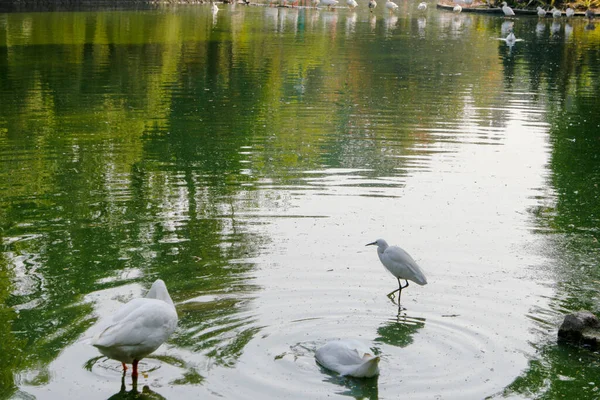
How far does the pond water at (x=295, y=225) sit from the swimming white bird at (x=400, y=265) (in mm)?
270

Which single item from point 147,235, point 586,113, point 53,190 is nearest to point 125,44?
point 586,113

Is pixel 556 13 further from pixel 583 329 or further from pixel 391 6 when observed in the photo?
pixel 583 329

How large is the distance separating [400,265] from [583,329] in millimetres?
1935

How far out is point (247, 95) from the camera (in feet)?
71.4

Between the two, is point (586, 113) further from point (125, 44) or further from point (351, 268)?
point (125, 44)

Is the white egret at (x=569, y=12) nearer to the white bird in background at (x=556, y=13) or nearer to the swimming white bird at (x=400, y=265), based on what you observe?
the white bird in background at (x=556, y=13)

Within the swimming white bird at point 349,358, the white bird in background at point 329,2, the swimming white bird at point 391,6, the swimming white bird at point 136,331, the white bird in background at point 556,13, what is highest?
the white bird in background at point 329,2

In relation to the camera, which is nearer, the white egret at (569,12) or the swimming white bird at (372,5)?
the white egret at (569,12)

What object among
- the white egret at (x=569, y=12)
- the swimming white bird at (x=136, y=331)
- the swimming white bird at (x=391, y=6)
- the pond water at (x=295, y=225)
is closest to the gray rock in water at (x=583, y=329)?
the pond water at (x=295, y=225)

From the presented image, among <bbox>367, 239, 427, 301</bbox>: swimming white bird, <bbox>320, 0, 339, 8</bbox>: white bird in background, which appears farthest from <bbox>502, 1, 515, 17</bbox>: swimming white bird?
<bbox>367, 239, 427, 301</bbox>: swimming white bird

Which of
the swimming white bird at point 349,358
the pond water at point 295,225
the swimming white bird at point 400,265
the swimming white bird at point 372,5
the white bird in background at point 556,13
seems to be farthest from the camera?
the swimming white bird at point 372,5

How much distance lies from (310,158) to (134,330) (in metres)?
8.72

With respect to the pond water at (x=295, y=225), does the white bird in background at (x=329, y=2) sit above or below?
above

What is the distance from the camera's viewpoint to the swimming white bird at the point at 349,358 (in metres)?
7.07
